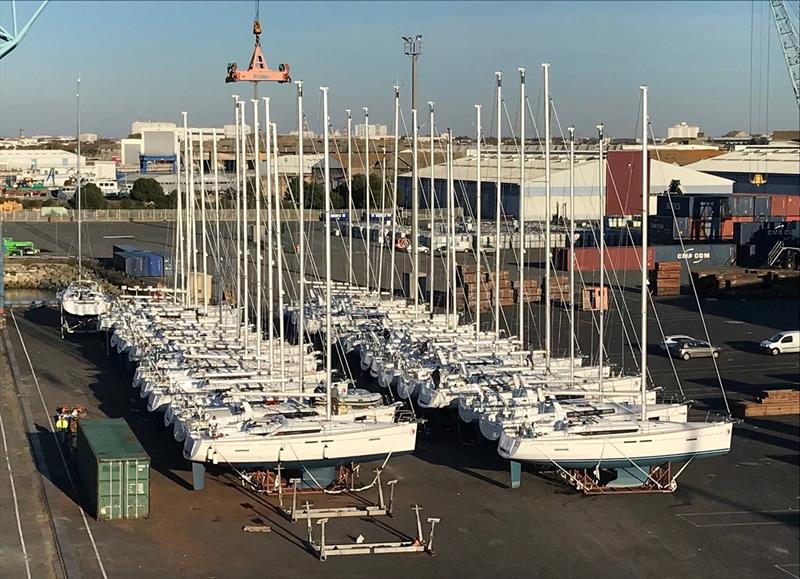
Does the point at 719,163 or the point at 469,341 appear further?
the point at 719,163

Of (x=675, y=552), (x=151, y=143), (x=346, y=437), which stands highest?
(x=151, y=143)

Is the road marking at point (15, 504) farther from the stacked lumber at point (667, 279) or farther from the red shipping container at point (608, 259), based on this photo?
the red shipping container at point (608, 259)

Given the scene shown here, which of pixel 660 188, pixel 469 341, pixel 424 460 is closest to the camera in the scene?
pixel 424 460

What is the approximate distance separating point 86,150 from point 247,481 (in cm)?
17017

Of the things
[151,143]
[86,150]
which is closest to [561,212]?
[151,143]

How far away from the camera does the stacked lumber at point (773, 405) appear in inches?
1103

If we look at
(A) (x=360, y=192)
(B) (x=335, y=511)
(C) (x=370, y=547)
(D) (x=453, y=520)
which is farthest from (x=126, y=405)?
(A) (x=360, y=192)

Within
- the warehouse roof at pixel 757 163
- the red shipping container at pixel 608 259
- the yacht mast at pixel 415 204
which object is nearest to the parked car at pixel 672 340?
the yacht mast at pixel 415 204

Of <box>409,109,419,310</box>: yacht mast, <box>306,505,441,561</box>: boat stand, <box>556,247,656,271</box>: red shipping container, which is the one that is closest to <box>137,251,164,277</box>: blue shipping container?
<box>409,109,419,310</box>: yacht mast

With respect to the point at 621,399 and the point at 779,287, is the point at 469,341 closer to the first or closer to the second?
the point at 621,399

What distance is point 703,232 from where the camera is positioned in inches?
2552

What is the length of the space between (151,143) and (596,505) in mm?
135088

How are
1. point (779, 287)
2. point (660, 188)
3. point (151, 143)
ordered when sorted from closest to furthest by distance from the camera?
1. point (779, 287)
2. point (660, 188)
3. point (151, 143)

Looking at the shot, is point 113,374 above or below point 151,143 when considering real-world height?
below
